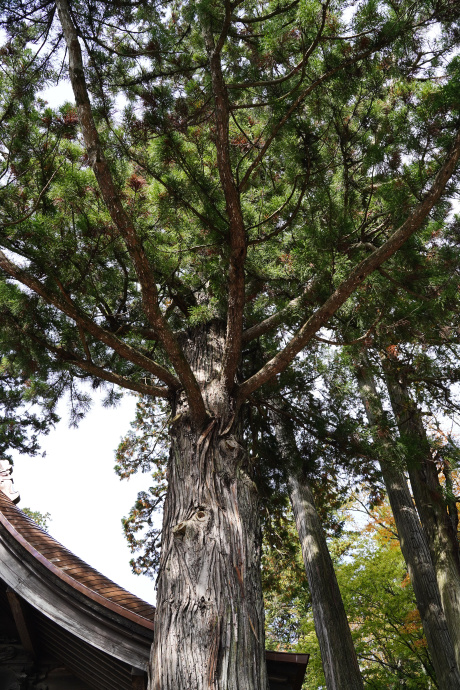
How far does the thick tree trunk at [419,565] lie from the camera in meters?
5.58

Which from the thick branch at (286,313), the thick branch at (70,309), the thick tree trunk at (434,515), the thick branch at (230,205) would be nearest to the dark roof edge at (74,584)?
the thick branch at (70,309)

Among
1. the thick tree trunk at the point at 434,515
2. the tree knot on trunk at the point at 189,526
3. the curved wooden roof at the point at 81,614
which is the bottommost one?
the curved wooden roof at the point at 81,614

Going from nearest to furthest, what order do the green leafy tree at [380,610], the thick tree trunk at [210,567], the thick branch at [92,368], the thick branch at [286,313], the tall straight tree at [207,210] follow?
the thick tree trunk at [210,567]
the tall straight tree at [207,210]
the thick branch at [92,368]
the thick branch at [286,313]
the green leafy tree at [380,610]

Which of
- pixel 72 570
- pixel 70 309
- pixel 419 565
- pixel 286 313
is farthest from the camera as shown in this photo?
pixel 419 565

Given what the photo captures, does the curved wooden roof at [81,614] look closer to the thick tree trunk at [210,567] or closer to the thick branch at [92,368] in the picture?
the thick tree trunk at [210,567]

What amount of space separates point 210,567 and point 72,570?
1340mm

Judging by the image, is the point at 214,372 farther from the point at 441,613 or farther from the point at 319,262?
the point at 441,613

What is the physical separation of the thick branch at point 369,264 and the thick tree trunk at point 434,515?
2040 mm

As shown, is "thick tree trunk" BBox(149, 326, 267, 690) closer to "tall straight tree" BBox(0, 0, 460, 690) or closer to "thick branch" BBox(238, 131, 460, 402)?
"tall straight tree" BBox(0, 0, 460, 690)

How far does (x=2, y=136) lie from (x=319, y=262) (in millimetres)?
2616

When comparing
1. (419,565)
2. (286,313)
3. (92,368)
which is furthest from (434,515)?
(92,368)

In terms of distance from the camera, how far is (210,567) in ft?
9.62

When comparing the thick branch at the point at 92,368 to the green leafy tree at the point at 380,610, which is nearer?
the thick branch at the point at 92,368

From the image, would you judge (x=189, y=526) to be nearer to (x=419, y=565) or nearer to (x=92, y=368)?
(x=92, y=368)
